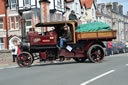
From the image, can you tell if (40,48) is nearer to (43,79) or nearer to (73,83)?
(43,79)

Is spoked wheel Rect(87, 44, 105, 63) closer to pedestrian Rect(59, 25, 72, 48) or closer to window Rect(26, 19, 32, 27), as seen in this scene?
pedestrian Rect(59, 25, 72, 48)

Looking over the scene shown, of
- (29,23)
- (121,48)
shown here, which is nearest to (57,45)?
(121,48)

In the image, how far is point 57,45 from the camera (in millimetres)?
12383

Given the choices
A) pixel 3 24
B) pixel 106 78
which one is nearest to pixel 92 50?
pixel 106 78

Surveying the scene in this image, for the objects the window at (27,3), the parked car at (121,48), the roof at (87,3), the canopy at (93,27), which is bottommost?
the parked car at (121,48)

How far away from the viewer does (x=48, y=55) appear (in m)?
12.4

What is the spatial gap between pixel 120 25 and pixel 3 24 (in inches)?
1825

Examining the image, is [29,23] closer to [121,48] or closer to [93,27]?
[121,48]

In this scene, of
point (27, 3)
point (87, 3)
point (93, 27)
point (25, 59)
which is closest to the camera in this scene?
point (25, 59)

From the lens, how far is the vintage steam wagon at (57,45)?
40.0ft

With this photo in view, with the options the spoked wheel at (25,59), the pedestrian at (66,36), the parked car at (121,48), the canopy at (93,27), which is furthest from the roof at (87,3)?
the spoked wheel at (25,59)

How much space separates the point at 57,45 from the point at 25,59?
5.91 ft

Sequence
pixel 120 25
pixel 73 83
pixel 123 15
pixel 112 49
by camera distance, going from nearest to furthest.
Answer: pixel 73 83 < pixel 112 49 < pixel 120 25 < pixel 123 15

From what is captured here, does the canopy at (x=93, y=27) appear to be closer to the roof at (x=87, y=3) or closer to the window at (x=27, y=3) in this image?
the window at (x=27, y=3)
